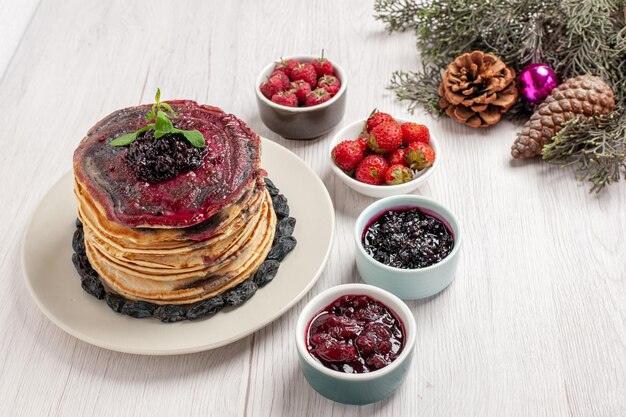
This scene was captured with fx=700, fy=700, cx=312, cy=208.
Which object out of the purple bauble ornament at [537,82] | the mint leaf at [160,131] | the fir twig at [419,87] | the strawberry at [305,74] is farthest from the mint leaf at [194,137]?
the purple bauble ornament at [537,82]

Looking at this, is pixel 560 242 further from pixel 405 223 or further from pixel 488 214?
pixel 405 223

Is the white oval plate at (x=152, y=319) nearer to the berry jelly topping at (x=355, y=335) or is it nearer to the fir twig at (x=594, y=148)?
the berry jelly topping at (x=355, y=335)

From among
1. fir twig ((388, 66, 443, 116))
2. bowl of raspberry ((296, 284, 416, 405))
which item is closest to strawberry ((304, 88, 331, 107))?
fir twig ((388, 66, 443, 116))

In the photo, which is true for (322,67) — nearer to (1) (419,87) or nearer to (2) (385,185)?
(1) (419,87)

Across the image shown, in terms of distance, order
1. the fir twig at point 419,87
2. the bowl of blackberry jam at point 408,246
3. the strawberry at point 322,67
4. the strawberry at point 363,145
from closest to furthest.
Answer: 1. the bowl of blackberry jam at point 408,246
2. the strawberry at point 363,145
3. the strawberry at point 322,67
4. the fir twig at point 419,87

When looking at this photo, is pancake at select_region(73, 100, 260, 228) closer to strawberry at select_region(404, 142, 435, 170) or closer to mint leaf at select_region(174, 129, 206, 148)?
mint leaf at select_region(174, 129, 206, 148)

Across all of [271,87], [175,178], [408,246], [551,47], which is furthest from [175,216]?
[551,47]

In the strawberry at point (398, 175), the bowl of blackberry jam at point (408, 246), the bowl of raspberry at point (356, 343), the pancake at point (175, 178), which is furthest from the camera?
the strawberry at point (398, 175)

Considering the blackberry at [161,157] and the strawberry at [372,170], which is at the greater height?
the blackberry at [161,157]
